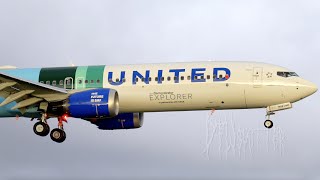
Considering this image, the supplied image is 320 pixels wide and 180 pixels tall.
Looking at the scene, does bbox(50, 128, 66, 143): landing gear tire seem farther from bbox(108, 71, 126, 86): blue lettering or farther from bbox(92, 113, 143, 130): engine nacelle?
bbox(92, 113, 143, 130): engine nacelle

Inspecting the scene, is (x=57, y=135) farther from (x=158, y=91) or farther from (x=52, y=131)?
(x=158, y=91)

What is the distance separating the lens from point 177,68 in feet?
169

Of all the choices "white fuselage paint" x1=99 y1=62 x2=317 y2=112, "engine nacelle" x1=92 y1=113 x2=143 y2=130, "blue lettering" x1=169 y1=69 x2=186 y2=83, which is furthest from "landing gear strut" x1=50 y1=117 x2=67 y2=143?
"blue lettering" x1=169 y1=69 x2=186 y2=83

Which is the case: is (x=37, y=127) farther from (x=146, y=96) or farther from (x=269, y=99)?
(x=269, y=99)

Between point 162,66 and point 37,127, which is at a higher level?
point 162,66

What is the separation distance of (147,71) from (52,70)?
6.79m

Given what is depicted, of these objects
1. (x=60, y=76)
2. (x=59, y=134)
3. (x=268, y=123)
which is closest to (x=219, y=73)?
(x=268, y=123)

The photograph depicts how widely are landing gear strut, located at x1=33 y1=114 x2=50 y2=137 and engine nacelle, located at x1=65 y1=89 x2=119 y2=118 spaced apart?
2.80 meters

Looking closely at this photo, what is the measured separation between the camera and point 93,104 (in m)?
49.1

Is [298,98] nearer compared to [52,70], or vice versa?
[298,98]

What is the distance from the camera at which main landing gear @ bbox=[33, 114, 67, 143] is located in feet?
170

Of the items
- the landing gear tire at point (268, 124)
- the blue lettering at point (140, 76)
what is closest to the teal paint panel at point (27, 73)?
the blue lettering at point (140, 76)

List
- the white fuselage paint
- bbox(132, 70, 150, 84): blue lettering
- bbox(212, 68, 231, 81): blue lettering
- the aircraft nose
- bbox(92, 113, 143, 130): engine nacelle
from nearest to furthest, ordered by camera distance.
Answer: the aircraft nose, the white fuselage paint, bbox(212, 68, 231, 81): blue lettering, bbox(132, 70, 150, 84): blue lettering, bbox(92, 113, 143, 130): engine nacelle

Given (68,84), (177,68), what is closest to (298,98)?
(177,68)
